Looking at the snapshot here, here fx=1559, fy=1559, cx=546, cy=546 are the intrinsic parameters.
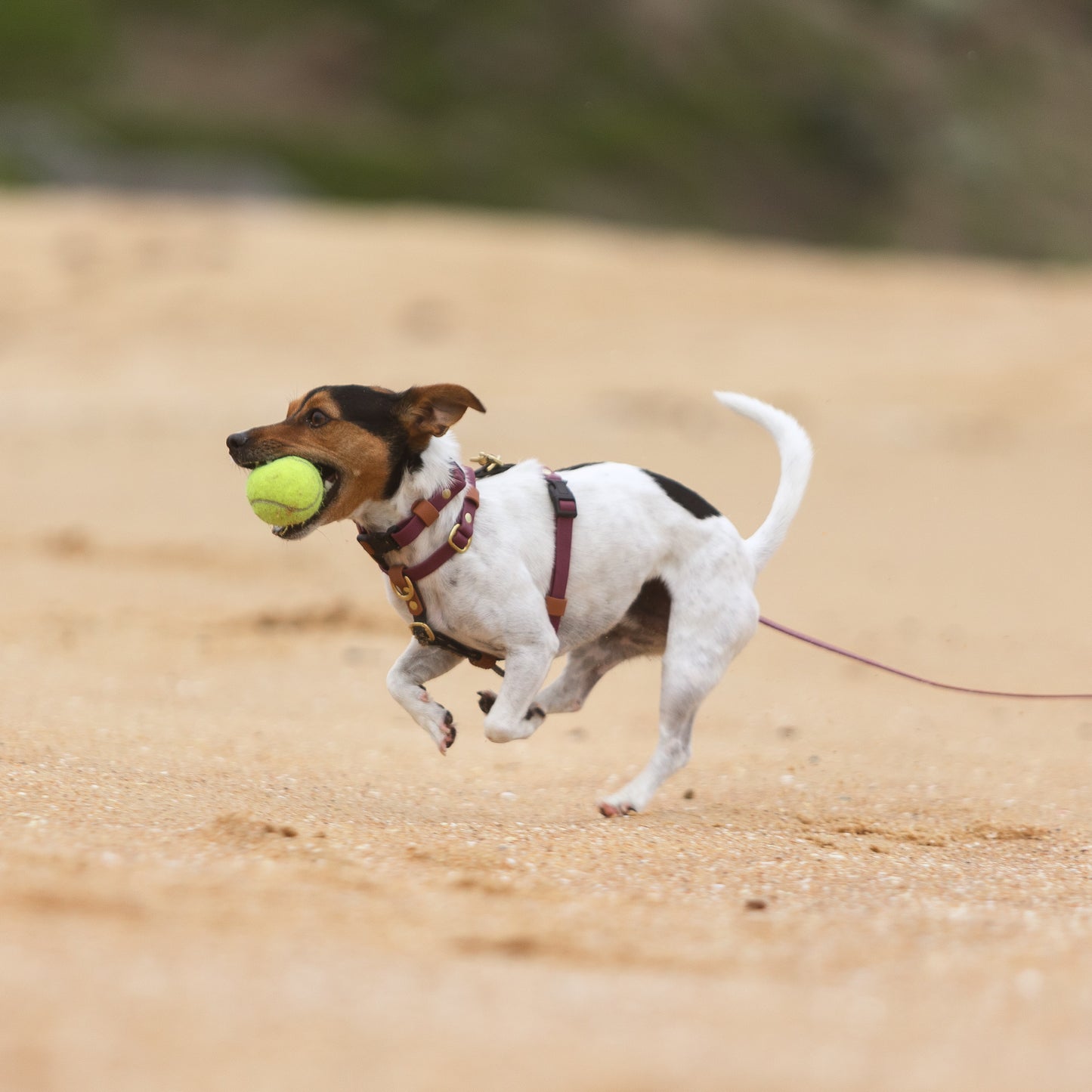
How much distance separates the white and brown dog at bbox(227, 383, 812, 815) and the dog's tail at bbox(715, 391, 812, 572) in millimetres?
10

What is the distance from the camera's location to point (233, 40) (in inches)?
2105

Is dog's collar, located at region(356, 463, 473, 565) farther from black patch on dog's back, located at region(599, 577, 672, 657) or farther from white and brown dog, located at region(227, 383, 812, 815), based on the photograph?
black patch on dog's back, located at region(599, 577, 672, 657)

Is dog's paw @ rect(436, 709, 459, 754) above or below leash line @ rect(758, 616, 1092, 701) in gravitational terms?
below

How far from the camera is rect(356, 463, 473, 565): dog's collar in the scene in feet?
15.8

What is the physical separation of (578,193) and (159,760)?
41.9m

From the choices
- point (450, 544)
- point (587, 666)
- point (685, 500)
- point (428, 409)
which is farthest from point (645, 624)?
point (428, 409)

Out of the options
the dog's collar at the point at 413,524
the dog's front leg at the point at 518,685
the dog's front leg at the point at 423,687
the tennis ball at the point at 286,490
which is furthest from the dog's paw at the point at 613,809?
the tennis ball at the point at 286,490

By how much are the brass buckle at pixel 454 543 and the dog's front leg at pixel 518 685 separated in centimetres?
36

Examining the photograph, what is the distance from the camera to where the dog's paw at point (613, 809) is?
5.21 m

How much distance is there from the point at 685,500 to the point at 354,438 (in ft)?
4.29

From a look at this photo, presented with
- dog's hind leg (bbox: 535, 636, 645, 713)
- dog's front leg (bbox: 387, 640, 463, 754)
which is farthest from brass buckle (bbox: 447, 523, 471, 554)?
dog's hind leg (bbox: 535, 636, 645, 713)

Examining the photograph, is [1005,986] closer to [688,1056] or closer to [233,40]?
[688,1056]

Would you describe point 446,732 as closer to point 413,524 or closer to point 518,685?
point 518,685

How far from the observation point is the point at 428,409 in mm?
4840
